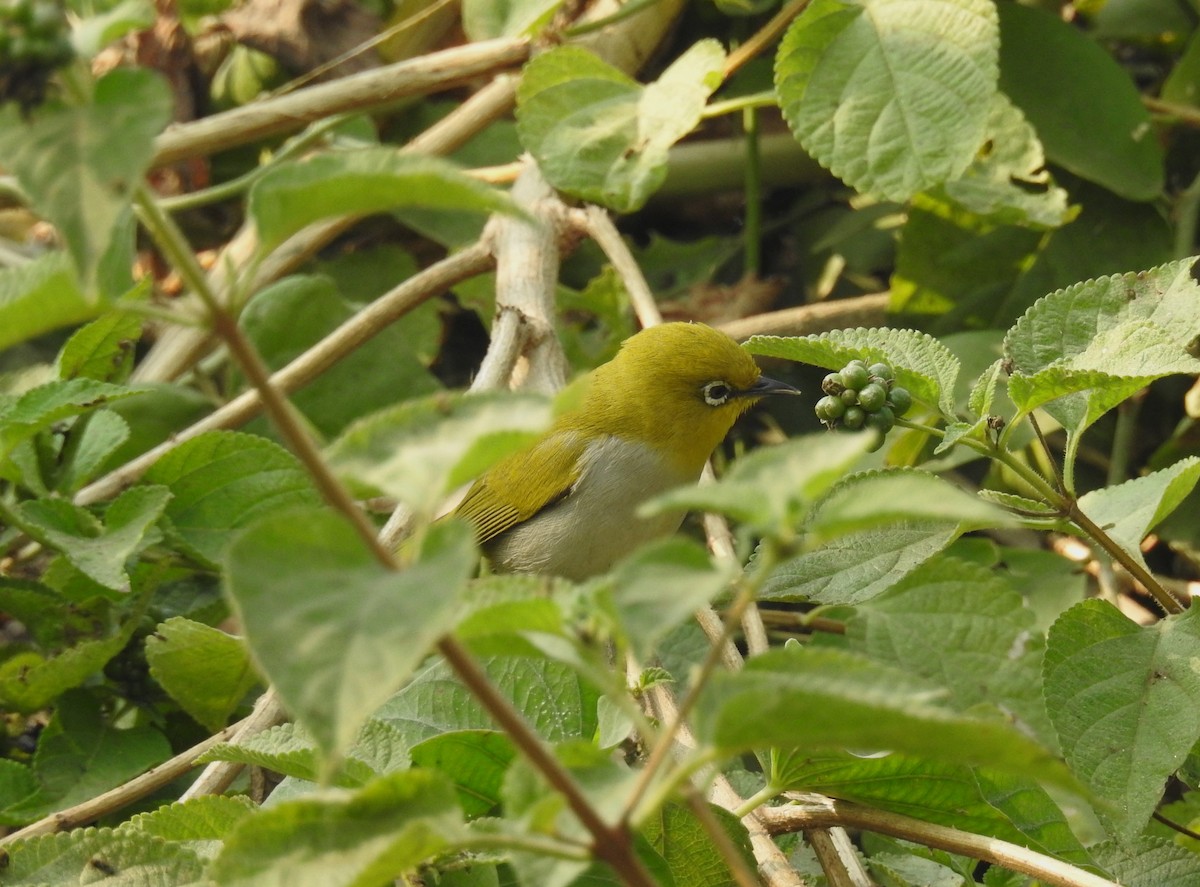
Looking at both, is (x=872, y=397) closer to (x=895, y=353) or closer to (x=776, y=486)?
(x=895, y=353)

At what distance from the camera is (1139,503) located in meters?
2.13

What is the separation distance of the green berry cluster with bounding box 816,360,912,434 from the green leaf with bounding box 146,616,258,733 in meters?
1.11

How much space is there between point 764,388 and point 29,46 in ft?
8.74

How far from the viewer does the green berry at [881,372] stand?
1926 millimetres

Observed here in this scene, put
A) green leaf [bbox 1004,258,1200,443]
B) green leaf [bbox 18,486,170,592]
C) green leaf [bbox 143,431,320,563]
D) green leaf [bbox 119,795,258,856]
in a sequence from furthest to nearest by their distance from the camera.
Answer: green leaf [bbox 143,431,320,563] < green leaf [bbox 18,486,170,592] < green leaf [bbox 1004,258,1200,443] < green leaf [bbox 119,795,258,856]

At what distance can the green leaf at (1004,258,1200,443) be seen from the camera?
1.75m

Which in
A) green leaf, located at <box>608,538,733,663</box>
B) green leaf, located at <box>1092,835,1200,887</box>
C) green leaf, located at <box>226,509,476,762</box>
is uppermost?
green leaf, located at <box>226,509,476,762</box>

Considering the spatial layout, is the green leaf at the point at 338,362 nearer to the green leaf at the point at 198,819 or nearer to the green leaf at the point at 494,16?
the green leaf at the point at 494,16

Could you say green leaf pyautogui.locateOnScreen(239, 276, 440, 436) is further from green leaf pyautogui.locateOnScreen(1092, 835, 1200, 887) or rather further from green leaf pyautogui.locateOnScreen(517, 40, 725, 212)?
green leaf pyautogui.locateOnScreen(1092, 835, 1200, 887)

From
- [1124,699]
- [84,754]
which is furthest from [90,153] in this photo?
[84,754]

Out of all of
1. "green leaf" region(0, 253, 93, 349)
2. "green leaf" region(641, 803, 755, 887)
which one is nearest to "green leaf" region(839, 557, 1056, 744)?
"green leaf" region(641, 803, 755, 887)

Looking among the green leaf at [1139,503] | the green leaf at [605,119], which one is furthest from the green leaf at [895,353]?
the green leaf at [605,119]

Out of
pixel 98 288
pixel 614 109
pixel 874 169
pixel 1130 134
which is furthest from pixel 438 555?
pixel 1130 134

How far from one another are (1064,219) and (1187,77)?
1.94 ft
